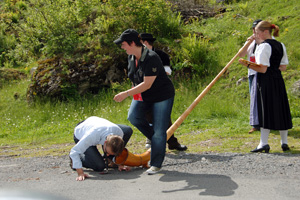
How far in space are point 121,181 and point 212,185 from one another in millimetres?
1169

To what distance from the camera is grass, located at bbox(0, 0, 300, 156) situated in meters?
8.02

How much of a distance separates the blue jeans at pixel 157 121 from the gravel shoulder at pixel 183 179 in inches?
10.0

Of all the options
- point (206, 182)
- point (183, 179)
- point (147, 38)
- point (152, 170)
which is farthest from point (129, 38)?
point (206, 182)

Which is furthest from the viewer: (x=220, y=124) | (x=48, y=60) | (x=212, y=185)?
(x=48, y=60)

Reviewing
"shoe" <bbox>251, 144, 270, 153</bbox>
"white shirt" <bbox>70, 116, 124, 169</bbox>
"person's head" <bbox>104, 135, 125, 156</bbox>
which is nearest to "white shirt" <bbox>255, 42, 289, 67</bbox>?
"shoe" <bbox>251, 144, 270, 153</bbox>

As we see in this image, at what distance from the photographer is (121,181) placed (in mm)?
5172

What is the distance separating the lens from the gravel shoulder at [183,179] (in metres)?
4.52

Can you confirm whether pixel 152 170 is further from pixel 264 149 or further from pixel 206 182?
pixel 264 149

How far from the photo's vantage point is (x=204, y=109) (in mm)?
10023

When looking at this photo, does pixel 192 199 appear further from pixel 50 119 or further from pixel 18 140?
pixel 50 119

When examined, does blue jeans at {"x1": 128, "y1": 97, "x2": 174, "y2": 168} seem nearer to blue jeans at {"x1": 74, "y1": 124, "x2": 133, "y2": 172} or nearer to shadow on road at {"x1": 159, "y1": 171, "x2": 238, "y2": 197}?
shadow on road at {"x1": 159, "y1": 171, "x2": 238, "y2": 197}

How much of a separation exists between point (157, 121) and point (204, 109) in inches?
183

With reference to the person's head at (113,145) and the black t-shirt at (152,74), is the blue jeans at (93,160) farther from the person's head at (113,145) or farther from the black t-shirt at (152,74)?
the black t-shirt at (152,74)

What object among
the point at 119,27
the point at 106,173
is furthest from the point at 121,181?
the point at 119,27
